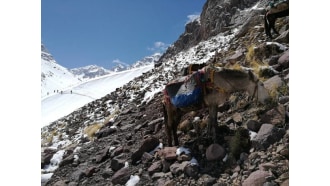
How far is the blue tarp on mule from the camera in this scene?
390 centimetres

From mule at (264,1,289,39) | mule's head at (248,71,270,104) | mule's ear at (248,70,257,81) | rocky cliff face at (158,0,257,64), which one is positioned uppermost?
rocky cliff face at (158,0,257,64)

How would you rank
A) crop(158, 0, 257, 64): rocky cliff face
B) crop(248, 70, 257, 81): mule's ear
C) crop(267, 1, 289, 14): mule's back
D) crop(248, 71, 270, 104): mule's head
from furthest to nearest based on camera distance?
1. crop(158, 0, 257, 64): rocky cliff face
2. crop(267, 1, 289, 14): mule's back
3. crop(248, 70, 257, 81): mule's ear
4. crop(248, 71, 270, 104): mule's head

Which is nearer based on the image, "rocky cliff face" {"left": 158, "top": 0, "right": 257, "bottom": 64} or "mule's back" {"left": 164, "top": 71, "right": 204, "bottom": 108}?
"mule's back" {"left": 164, "top": 71, "right": 204, "bottom": 108}

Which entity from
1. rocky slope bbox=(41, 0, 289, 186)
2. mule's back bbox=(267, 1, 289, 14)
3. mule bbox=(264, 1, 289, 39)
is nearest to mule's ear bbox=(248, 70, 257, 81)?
rocky slope bbox=(41, 0, 289, 186)

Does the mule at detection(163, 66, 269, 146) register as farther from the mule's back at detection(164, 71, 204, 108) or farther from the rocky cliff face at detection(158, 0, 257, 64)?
the rocky cliff face at detection(158, 0, 257, 64)

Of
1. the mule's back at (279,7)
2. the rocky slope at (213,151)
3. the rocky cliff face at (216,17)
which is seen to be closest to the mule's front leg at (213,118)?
the rocky slope at (213,151)

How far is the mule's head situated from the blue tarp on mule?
72 cm

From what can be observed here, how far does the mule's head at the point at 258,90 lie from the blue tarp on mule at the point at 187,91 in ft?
2.38

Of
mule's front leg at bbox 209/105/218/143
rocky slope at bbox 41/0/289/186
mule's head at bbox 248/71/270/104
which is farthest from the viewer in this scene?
mule's front leg at bbox 209/105/218/143

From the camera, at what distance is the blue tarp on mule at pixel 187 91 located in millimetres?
3904

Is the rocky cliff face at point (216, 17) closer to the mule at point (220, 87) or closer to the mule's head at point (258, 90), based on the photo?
the mule at point (220, 87)

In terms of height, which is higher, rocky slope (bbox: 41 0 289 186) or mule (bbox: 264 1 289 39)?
mule (bbox: 264 1 289 39)

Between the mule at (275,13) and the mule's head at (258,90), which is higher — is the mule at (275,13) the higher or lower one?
the higher one
